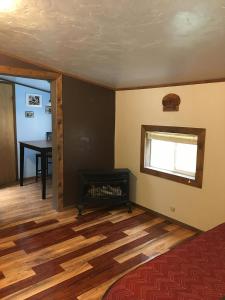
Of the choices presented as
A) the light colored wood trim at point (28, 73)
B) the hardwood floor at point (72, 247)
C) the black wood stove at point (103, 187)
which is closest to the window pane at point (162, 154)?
the black wood stove at point (103, 187)

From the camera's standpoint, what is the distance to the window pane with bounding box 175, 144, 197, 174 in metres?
3.22

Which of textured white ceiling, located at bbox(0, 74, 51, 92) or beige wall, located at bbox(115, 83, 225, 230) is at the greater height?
textured white ceiling, located at bbox(0, 74, 51, 92)

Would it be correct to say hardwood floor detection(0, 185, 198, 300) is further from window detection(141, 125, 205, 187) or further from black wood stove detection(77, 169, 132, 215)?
window detection(141, 125, 205, 187)

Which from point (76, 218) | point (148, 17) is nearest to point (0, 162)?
point (76, 218)

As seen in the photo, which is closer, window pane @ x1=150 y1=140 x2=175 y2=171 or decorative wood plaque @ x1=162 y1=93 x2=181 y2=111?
decorative wood plaque @ x1=162 y1=93 x2=181 y2=111

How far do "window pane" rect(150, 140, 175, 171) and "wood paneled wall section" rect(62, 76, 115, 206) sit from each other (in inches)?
32.2

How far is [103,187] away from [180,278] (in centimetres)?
236

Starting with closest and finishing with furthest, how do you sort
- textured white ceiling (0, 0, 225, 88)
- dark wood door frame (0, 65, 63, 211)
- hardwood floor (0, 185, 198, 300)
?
1. textured white ceiling (0, 0, 225, 88)
2. hardwood floor (0, 185, 198, 300)
3. dark wood door frame (0, 65, 63, 211)

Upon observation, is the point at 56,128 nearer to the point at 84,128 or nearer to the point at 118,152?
the point at 84,128

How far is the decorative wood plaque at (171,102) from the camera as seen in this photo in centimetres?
321

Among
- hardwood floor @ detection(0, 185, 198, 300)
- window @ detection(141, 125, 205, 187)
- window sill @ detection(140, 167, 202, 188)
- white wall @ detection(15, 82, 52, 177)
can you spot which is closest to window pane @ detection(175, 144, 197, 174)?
window @ detection(141, 125, 205, 187)

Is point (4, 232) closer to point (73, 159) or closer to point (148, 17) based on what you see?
point (73, 159)

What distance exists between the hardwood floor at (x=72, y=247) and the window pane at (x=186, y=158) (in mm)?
780

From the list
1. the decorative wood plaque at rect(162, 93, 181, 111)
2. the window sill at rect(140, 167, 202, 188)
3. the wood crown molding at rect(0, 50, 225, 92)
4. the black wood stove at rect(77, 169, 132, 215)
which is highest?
the wood crown molding at rect(0, 50, 225, 92)
